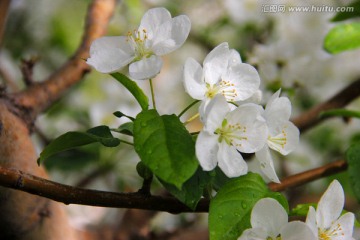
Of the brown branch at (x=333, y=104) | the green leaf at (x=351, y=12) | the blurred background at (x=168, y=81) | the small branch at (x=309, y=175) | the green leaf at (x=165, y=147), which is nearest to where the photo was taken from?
the green leaf at (x=165, y=147)

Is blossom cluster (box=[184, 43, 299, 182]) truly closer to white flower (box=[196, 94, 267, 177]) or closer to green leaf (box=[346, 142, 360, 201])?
white flower (box=[196, 94, 267, 177])

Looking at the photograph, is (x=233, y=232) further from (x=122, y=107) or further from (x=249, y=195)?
(x=122, y=107)

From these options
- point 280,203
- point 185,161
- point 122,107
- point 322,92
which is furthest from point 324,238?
point 322,92

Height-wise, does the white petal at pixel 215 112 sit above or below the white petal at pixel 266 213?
above

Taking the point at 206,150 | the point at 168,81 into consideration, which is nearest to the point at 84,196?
the point at 206,150
